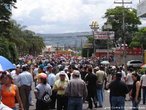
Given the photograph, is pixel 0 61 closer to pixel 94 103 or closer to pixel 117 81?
pixel 117 81

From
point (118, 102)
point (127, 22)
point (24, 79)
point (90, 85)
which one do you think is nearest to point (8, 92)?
point (118, 102)

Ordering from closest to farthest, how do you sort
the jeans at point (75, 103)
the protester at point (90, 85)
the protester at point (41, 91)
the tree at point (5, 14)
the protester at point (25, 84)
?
the protester at point (41, 91) → the jeans at point (75, 103) → the protester at point (25, 84) → the protester at point (90, 85) → the tree at point (5, 14)

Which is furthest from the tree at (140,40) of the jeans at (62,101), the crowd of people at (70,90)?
the jeans at (62,101)

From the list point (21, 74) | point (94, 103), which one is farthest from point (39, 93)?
point (94, 103)

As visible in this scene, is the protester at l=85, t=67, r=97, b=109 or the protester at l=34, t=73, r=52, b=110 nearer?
the protester at l=34, t=73, r=52, b=110

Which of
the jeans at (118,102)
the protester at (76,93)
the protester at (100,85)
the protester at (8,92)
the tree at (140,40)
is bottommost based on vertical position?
the tree at (140,40)

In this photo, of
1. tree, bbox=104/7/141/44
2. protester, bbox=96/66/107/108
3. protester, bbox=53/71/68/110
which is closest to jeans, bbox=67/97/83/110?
protester, bbox=53/71/68/110

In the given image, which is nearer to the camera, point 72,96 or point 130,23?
point 72,96

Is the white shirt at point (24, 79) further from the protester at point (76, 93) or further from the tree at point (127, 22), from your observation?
the tree at point (127, 22)

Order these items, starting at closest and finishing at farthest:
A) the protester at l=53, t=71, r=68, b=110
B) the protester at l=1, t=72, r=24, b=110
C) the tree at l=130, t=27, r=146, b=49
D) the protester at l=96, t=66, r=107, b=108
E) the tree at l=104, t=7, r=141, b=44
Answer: the protester at l=1, t=72, r=24, b=110 < the protester at l=53, t=71, r=68, b=110 < the protester at l=96, t=66, r=107, b=108 < the tree at l=130, t=27, r=146, b=49 < the tree at l=104, t=7, r=141, b=44

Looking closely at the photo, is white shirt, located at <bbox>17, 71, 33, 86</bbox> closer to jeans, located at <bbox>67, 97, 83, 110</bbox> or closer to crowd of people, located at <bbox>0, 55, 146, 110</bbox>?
crowd of people, located at <bbox>0, 55, 146, 110</bbox>

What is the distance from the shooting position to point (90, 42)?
14038 cm

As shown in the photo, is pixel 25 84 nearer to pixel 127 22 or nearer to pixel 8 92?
pixel 8 92

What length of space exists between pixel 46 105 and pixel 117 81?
205 cm
